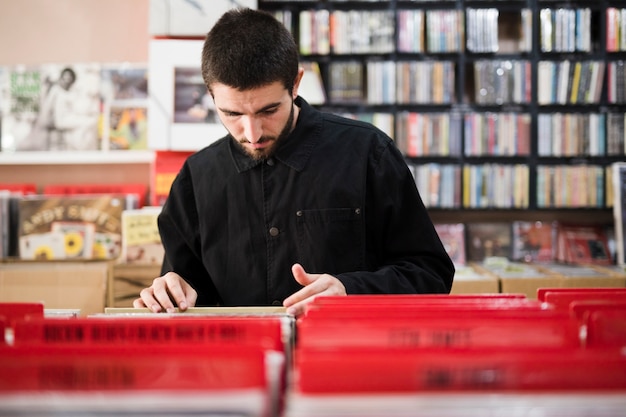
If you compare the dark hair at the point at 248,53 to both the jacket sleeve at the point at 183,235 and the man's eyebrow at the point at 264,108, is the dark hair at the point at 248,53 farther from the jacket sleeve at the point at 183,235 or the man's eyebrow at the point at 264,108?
the jacket sleeve at the point at 183,235

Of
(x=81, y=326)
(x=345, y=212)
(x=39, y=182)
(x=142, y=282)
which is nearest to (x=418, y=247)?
(x=345, y=212)

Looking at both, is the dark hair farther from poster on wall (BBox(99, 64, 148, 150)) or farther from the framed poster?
poster on wall (BBox(99, 64, 148, 150))

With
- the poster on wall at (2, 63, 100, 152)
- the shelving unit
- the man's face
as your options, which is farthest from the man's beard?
the poster on wall at (2, 63, 100, 152)

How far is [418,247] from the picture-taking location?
1349mm

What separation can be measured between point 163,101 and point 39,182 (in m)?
1.13

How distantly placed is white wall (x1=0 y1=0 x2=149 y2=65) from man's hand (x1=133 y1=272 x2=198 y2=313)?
278 cm

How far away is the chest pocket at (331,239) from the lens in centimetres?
138

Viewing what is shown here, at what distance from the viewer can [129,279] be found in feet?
9.40

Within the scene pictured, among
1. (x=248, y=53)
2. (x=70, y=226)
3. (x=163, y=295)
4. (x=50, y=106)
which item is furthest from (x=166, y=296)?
(x=50, y=106)

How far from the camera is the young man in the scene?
1.29 m

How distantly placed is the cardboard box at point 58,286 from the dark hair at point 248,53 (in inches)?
70.9

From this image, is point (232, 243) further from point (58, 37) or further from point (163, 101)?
point (58, 37)

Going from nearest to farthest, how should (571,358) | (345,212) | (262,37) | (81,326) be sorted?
(571,358)
(81,326)
(262,37)
(345,212)

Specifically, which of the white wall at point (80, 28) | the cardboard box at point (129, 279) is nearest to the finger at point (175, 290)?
the cardboard box at point (129, 279)
